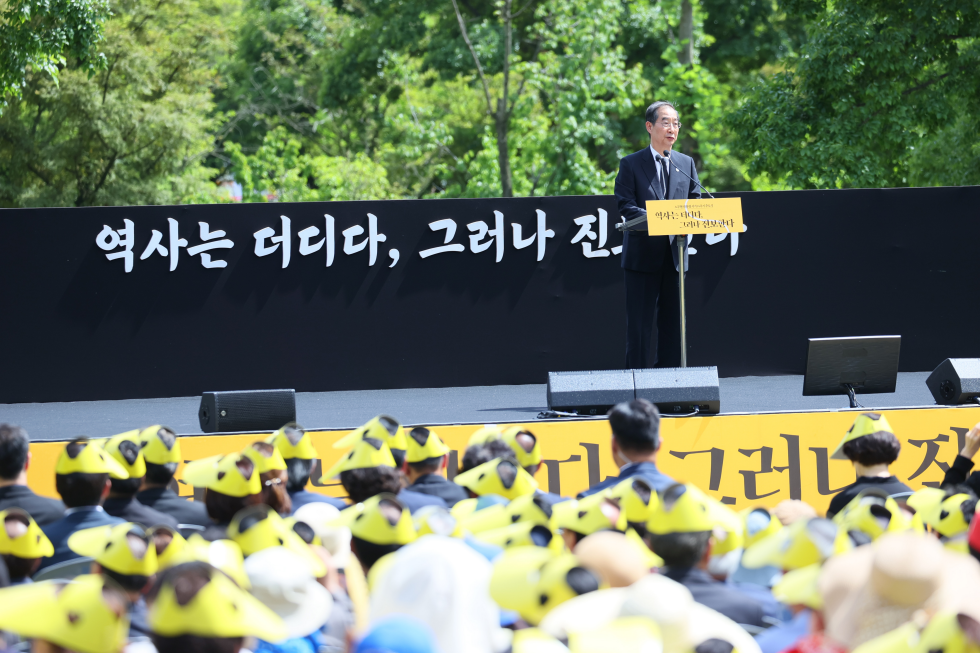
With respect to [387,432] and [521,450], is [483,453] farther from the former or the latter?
[387,432]

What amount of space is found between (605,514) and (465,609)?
0.79 metres

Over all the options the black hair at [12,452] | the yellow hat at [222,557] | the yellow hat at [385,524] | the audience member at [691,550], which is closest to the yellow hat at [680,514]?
the audience member at [691,550]

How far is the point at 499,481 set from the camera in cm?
320

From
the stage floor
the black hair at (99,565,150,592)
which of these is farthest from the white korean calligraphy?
the black hair at (99,565,150,592)

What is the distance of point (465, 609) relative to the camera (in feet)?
6.08

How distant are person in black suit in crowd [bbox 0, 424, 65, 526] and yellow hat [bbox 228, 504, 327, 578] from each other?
1.06 m

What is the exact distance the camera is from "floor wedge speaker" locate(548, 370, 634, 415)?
5.18 meters

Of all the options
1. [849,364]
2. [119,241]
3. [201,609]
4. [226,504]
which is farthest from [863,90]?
[201,609]

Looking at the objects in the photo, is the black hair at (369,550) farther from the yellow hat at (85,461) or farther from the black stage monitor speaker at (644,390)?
the black stage monitor speaker at (644,390)

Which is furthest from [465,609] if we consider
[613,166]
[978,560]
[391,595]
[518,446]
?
[613,166]

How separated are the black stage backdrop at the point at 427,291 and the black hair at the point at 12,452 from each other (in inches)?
139

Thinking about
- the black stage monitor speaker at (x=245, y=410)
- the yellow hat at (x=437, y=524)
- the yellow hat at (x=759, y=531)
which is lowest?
the black stage monitor speaker at (x=245, y=410)

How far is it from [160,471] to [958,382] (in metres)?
3.96

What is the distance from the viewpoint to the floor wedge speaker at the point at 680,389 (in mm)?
5129
